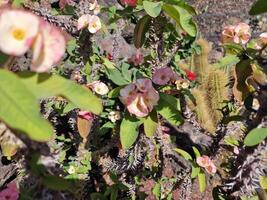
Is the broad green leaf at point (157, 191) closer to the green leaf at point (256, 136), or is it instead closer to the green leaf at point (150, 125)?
the green leaf at point (150, 125)

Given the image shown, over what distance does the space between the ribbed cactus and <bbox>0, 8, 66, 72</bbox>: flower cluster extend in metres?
Result: 2.92

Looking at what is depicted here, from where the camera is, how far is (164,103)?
1535 mm

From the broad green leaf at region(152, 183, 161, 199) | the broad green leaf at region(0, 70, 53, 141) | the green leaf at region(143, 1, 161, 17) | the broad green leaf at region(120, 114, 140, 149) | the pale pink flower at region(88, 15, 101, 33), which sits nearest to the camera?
the broad green leaf at region(0, 70, 53, 141)

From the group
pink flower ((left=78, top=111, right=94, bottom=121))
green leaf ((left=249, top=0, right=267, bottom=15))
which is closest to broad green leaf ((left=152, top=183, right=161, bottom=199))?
pink flower ((left=78, top=111, right=94, bottom=121))

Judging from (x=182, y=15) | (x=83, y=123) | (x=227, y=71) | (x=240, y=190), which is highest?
(x=182, y=15)

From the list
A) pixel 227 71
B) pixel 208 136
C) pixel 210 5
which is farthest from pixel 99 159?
pixel 210 5

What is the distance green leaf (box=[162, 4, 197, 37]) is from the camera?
1203 mm

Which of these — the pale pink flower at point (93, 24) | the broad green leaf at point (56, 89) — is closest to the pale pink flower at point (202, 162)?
the pale pink flower at point (93, 24)

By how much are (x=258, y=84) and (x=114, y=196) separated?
106 cm

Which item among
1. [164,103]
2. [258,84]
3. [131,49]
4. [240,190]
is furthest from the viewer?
[131,49]

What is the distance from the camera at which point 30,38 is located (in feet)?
2.65

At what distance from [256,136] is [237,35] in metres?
0.75

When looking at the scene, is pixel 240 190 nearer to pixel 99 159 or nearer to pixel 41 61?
pixel 41 61

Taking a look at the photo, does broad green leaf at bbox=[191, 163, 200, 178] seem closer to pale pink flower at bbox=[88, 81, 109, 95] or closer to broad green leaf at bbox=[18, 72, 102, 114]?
pale pink flower at bbox=[88, 81, 109, 95]
